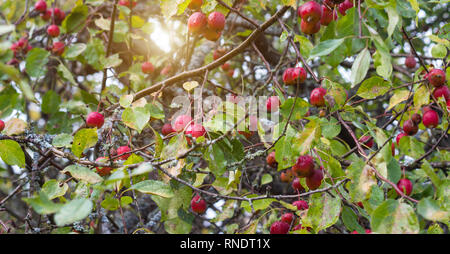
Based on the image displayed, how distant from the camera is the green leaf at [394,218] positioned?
0.82 meters

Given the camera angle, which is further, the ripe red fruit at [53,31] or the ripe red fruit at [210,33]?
the ripe red fruit at [53,31]

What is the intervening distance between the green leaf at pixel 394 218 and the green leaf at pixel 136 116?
2.48 ft

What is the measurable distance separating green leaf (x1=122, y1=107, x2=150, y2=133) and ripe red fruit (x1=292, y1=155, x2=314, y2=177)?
1.73ft

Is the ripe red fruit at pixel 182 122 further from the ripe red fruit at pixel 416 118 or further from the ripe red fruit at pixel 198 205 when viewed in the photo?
the ripe red fruit at pixel 416 118

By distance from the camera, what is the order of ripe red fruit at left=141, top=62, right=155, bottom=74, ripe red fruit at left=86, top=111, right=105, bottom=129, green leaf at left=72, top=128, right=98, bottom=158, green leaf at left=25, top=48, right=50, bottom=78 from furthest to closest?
ripe red fruit at left=141, top=62, right=155, bottom=74, green leaf at left=25, top=48, right=50, bottom=78, ripe red fruit at left=86, top=111, right=105, bottom=129, green leaf at left=72, top=128, right=98, bottom=158

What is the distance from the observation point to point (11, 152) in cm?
127

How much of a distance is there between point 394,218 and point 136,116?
0.84m

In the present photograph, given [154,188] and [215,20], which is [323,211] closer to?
[154,188]

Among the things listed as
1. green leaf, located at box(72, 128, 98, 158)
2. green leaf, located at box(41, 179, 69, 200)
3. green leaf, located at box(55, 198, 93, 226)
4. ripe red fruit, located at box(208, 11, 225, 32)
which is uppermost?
ripe red fruit, located at box(208, 11, 225, 32)

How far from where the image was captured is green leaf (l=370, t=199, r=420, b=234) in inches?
32.2

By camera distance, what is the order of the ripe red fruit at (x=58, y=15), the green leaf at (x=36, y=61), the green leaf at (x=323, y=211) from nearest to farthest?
the green leaf at (x=323, y=211), the green leaf at (x=36, y=61), the ripe red fruit at (x=58, y=15)

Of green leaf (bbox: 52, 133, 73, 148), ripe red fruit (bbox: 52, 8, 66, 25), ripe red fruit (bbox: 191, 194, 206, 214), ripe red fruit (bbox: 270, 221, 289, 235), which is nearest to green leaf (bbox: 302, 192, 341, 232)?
ripe red fruit (bbox: 270, 221, 289, 235)

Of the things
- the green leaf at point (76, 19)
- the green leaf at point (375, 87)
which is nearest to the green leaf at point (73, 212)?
the green leaf at point (375, 87)

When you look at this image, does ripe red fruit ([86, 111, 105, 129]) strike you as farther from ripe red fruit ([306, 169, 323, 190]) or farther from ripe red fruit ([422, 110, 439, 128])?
ripe red fruit ([422, 110, 439, 128])
